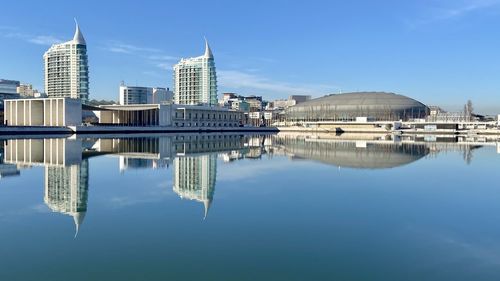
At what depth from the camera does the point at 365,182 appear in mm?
14938

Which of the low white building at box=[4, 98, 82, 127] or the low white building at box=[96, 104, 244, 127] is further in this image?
the low white building at box=[96, 104, 244, 127]

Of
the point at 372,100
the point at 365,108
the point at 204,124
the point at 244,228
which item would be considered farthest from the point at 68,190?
the point at 372,100

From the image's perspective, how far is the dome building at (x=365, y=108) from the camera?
10050 cm

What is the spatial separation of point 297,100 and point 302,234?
181231 mm

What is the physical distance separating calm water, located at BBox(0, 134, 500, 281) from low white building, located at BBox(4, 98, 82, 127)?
43815 millimetres

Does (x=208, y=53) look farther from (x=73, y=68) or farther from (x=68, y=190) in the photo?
(x=68, y=190)

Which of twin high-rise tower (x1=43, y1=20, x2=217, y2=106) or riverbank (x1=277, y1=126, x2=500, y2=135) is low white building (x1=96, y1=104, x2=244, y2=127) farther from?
riverbank (x1=277, y1=126, x2=500, y2=135)

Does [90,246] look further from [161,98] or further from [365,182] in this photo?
[161,98]

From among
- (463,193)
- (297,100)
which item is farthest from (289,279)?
(297,100)

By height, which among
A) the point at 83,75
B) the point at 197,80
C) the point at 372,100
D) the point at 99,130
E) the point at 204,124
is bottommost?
the point at 99,130

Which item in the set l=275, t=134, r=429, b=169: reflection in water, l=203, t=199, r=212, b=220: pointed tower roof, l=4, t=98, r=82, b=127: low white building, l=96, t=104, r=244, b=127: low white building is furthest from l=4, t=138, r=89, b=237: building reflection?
l=96, t=104, r=244, b=127: low white building

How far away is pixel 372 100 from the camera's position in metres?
104

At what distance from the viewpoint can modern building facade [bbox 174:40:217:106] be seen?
97125 millimetres

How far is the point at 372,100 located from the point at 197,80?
1601 inches
